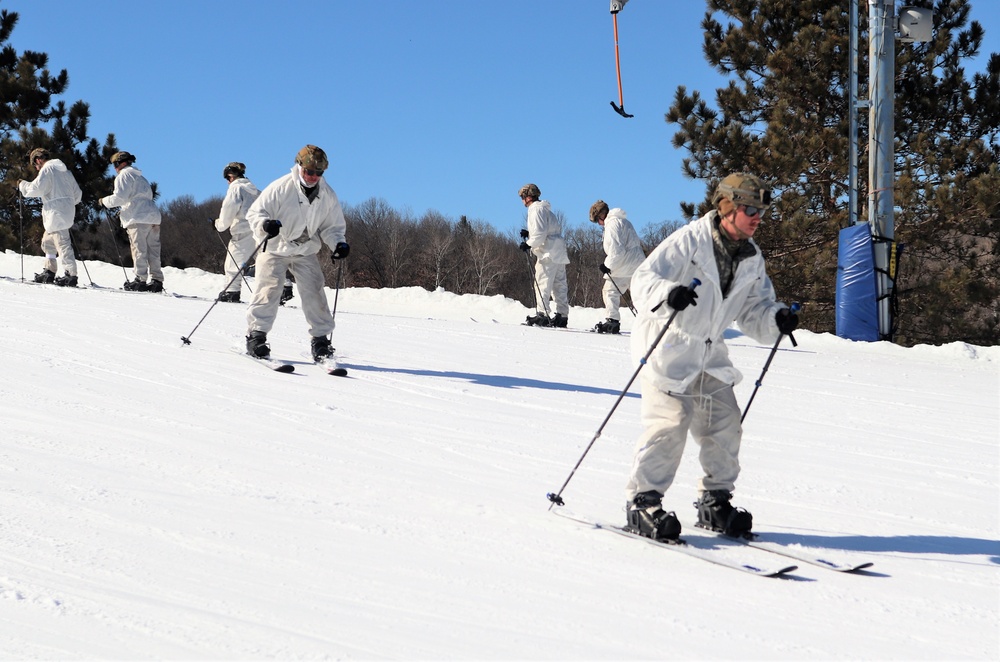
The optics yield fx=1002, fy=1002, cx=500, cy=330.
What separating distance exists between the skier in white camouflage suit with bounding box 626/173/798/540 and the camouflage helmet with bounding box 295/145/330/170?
445cm

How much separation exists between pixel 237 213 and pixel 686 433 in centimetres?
1081

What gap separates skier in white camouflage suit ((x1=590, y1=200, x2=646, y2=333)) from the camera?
14.1 meters

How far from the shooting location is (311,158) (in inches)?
327

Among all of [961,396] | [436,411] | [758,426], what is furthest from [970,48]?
[436,411]

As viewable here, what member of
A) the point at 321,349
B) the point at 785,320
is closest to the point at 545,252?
the point at 321,349

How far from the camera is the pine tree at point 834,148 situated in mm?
18391

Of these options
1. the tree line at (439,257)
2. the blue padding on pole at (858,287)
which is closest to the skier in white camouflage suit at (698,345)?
the blue padding on pole at (858,287)

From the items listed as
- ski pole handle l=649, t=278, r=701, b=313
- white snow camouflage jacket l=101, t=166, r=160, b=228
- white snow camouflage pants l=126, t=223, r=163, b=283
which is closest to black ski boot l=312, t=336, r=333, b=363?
ski pole handle l=649, t=278, r=701, b=313

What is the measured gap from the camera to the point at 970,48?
18.9m

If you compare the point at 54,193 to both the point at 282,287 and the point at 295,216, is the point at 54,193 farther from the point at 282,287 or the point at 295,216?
the point at 295,216

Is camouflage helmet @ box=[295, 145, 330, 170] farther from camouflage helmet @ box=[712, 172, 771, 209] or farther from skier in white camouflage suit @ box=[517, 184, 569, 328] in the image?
skier in white camouflage suit @ box=[517, 184, 569, 328]

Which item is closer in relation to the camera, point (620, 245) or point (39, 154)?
point (620, 245)

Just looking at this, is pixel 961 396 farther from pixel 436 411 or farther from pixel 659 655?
pixel 659 655

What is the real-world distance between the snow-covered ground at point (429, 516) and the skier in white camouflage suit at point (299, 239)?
414 millimetres
